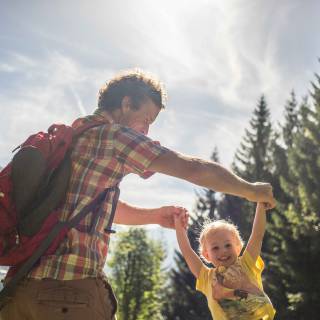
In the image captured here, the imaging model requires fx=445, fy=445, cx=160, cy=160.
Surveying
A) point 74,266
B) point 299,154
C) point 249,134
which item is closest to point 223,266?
point 74,266

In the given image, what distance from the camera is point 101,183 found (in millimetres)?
2312

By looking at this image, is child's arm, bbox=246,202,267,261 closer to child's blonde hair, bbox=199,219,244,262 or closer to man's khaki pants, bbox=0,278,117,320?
child's blonde hair, bbox=199,219,244,262

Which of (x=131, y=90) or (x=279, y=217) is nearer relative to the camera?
(x=131, y=90)

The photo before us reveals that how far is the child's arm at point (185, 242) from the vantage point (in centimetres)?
347

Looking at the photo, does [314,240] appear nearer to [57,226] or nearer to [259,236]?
[259,236]

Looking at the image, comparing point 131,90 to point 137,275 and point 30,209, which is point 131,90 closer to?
point 30,209

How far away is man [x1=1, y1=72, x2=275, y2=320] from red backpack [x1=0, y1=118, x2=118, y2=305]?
6 cm

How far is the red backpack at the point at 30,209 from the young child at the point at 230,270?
1.47 metres

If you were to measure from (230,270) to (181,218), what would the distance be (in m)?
0.57

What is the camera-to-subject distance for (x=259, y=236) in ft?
11.8

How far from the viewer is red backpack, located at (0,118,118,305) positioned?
208 cm

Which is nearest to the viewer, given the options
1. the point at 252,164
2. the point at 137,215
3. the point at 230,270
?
the point at 137,215

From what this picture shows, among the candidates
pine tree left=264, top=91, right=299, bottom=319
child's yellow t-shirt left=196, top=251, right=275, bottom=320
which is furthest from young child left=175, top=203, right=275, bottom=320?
pine tree left=264, top=91, right=299, bottom=319

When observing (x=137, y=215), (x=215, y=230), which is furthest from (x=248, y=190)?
(x=215, y=230)
